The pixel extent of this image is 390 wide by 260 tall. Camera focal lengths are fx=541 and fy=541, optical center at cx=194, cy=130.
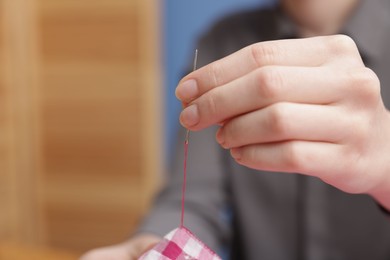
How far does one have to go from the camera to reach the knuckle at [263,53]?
0.46m

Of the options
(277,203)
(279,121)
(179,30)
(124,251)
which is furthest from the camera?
(179,30)

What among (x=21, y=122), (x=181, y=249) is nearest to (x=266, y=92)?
(x=181, y=249)

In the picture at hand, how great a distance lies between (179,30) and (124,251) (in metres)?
1.24

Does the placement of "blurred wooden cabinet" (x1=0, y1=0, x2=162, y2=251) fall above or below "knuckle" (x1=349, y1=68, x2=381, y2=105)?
below

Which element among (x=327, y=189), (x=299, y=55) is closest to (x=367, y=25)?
(x=327, y=189)

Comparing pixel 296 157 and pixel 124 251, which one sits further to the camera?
pixel 124 251

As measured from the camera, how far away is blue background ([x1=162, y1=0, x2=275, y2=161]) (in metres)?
1.68

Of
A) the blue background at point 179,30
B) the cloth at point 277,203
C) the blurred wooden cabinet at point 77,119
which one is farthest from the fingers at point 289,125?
the blurred wooden cabinet at point 77,119

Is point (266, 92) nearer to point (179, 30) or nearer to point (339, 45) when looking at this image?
point (339, 45)

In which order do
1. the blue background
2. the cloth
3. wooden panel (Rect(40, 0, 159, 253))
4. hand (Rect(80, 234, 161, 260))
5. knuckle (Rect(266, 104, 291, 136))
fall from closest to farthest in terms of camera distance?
knuckle (Rect(266, 104, 291, 136)) → hand (Rect(80, 234, 161, 260)) → the cloth → the blue background → wooden panel (Rect(40, 0, 159, 253))

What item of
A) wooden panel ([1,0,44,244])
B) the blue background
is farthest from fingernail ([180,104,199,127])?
wooden panel ([1,0,44,244])

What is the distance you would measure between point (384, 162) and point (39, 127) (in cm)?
176

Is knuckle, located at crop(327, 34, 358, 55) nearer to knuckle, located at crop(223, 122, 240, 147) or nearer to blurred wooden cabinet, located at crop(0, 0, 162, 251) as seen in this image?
knuckle, located at crop(223, 122, 240, 147)

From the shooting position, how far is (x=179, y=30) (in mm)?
1776
